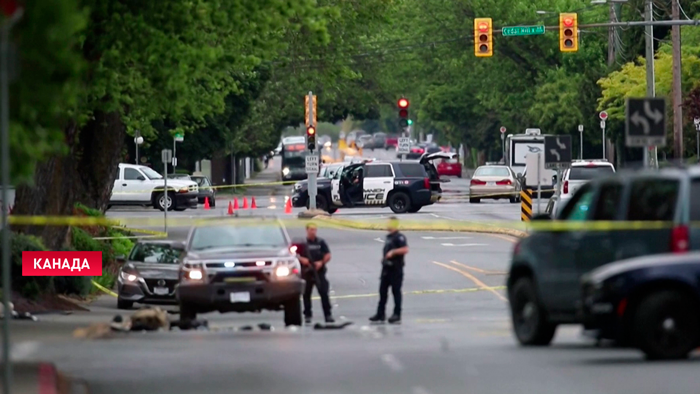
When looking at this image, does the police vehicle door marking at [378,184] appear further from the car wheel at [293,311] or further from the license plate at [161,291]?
the car wheel at [293,311]

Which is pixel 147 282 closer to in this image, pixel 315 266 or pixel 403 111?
pixel 315 266

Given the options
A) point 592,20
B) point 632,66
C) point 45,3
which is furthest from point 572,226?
point 592,20

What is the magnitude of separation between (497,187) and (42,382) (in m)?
45.7

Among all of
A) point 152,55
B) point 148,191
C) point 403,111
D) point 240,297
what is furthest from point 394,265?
point 148,191

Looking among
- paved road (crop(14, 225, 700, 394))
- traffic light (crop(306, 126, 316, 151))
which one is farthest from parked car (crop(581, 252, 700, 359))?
traffic light (crop(306, 126, 316, 151))

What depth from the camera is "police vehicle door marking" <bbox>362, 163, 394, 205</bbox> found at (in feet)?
163

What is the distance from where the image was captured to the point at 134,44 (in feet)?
75.4

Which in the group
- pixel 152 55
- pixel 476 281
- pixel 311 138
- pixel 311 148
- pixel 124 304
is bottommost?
pixel 124 304

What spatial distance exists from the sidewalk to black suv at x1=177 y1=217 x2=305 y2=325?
6.27m

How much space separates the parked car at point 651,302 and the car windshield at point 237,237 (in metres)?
8.34

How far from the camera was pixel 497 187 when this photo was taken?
5834 cm

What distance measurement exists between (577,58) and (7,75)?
219 ft

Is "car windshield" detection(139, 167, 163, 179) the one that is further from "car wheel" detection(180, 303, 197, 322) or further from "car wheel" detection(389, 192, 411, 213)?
"car wheel" detection(180, 303, 197, 322)

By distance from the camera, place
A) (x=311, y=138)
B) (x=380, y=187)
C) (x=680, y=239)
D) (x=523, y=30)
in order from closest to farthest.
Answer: (x=680, y=239) < (x=523, y=30) < (x=311, y=138) < (x=380, y=187)
